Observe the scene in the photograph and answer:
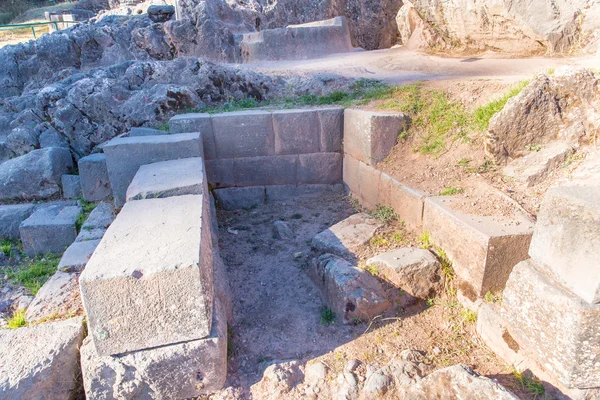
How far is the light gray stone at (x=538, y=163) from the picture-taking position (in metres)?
3.39

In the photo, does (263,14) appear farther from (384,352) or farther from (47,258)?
(384,352)

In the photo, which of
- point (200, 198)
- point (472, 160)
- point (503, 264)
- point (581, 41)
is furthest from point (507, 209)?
point (581, 41)

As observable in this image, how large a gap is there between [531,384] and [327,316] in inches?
55.7

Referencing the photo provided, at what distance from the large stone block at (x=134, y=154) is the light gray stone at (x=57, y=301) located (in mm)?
1316

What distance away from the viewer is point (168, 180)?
354 cm

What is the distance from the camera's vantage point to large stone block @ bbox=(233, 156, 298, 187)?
5484 mm

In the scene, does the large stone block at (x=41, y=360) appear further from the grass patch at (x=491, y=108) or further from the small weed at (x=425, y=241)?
the grass patch at (x=491, y=108)

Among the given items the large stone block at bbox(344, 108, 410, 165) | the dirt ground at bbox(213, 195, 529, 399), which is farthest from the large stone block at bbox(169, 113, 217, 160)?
the large stone block at bbox(344, 108, 410, 165)

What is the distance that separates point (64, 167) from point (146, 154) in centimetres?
191

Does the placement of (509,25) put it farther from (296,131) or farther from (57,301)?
(57,301)

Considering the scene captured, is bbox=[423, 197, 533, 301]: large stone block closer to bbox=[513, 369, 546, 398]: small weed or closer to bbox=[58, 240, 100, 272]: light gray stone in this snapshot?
bbox=[513, 369, 546, 398]: small weed

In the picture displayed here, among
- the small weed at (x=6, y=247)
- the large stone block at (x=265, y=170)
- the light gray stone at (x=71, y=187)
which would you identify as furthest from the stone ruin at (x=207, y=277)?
the large stone block at (x=265, y=170)

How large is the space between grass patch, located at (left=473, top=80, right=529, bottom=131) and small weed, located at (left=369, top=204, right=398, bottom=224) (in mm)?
1161

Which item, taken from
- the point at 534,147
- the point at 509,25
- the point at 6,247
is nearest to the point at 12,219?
the point at 6,247
